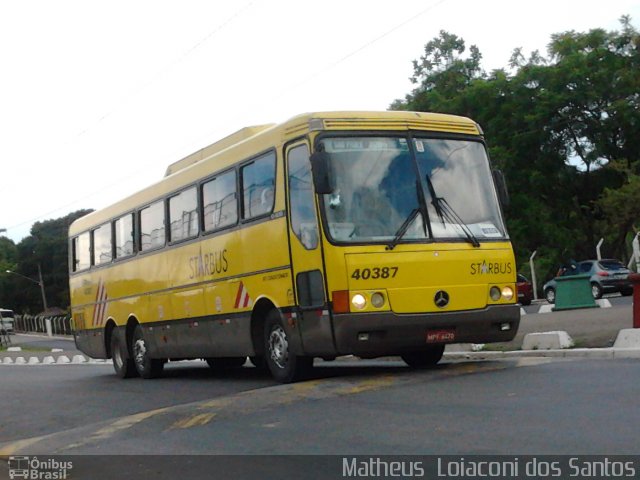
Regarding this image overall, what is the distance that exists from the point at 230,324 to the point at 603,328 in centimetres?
611

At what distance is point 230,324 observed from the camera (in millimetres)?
15070

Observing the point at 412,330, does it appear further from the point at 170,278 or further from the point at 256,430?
the point at 170,278

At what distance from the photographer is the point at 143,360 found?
18922 millimetres

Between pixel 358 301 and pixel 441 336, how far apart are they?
3.63 ft

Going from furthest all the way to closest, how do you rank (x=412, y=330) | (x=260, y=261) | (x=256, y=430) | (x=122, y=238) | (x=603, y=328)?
(x=122, y=238) < (x=603, y=328) < (x=260, y=261) < (x=412, y=330) < (x=256, y=430)

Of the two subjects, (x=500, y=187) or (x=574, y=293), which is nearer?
(x=500, y=187)

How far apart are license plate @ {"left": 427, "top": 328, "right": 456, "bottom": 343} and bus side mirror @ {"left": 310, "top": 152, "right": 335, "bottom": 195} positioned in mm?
2011

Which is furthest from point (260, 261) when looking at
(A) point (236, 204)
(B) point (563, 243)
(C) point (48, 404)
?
(B) point (563, 243)

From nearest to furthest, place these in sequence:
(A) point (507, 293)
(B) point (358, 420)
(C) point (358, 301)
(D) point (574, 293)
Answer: (B) point (358, 420) < (C) point (358, 301) < (A) point (507, 293) < (D) point (574, 293)

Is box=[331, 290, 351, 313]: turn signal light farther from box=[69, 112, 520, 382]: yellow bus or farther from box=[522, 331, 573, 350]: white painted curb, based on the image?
box=[522, 331, 573, 350]: white painted curb

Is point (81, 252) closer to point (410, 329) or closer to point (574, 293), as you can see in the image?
point (410, 329)

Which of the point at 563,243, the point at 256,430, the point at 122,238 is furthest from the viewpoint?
the point at 563,243

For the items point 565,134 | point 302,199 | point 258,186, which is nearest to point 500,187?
point 302,199

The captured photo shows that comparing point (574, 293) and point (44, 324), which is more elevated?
point (44, 324)
